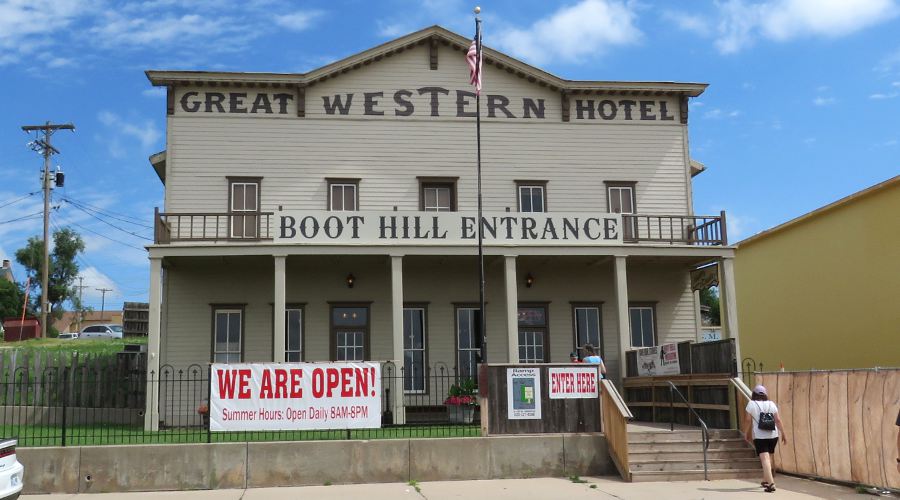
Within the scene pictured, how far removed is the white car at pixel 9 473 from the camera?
34.6ft

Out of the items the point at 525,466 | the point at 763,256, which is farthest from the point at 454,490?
the point at 763,256

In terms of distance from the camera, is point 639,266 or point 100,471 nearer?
point 100,471

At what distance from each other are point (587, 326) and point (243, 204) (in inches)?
389

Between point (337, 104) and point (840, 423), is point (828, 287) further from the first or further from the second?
point (337, 104)

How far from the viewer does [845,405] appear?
13102mm

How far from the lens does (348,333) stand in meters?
22.8

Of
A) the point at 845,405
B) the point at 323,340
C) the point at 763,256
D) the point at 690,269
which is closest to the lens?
the point at 845,405

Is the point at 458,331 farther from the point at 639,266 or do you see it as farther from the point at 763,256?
the point at 763,256

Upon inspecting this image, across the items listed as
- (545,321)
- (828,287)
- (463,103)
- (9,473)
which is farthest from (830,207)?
(9,473)

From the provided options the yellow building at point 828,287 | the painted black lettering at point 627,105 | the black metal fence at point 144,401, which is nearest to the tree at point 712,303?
the yellow building at point 828,287

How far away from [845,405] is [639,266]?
11.0 meters

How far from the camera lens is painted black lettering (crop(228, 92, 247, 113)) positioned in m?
22.9

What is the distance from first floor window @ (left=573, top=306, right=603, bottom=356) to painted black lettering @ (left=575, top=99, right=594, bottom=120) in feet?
17.7

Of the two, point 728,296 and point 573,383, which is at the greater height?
point 728,296
